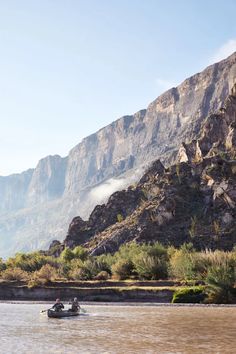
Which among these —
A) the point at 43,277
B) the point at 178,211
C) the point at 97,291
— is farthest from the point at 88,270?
the point at 178,211

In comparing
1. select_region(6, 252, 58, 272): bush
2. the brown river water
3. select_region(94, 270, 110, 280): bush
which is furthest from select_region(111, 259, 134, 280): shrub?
the brown river water

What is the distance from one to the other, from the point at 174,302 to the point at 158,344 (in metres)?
33.9

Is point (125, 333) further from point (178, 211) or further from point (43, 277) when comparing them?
point (178, 211)

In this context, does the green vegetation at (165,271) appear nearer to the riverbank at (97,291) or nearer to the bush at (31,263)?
the bush at (31,263)

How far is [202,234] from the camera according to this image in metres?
120

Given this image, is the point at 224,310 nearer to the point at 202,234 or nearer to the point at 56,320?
the point at 56,320

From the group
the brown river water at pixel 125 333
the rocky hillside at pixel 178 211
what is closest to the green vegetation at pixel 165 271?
the brown river water at pixel 125 333

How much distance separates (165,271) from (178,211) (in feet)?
156

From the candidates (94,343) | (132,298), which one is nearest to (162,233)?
(132,298)

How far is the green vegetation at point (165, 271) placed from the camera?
6088cm

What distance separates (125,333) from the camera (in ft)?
118

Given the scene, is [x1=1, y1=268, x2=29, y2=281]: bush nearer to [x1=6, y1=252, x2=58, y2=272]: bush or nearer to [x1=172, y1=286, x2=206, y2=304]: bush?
[x1=6, y1=252, x2=58, y2=272]: bush

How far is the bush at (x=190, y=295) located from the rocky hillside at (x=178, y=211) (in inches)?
2012

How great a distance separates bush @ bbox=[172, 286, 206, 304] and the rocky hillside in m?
51.1
